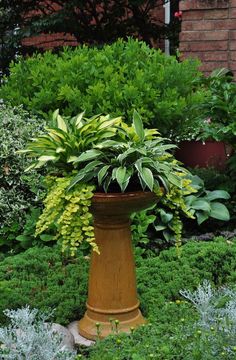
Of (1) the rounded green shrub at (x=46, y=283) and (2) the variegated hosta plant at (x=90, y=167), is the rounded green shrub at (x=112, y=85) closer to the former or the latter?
(1) the rounded green shrub at (x=46, y=283)

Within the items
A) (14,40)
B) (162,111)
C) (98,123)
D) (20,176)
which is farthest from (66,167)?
(14,40)

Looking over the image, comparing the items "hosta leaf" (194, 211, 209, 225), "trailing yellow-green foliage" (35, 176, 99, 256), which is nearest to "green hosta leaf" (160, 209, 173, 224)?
"hosta leaf" (194, 211, 209, 225)

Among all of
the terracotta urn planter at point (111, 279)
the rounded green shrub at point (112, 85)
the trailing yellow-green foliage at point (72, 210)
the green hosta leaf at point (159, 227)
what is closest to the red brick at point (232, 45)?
the rounded green shrub at point (112, 85)

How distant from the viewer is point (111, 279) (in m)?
3.59

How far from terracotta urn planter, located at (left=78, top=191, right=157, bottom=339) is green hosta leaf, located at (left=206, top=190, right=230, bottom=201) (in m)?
2.18

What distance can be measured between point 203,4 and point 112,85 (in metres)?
2.63

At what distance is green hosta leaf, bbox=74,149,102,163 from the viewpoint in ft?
11.3

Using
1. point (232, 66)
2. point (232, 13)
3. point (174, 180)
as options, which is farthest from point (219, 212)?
point (232, 13)

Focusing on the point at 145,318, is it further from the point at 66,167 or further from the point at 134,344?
the point at 66,167

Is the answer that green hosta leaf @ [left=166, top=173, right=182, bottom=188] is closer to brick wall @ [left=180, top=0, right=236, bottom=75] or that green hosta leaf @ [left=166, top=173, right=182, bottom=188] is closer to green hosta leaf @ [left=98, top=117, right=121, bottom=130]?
green hosta leaf @ [left=98, top=117, right=121, bottom=130]

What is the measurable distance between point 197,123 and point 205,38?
1912 mm

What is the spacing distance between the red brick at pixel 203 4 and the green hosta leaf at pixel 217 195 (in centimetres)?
281

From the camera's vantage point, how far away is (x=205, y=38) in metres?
7.68

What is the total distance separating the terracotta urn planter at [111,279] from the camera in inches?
141
